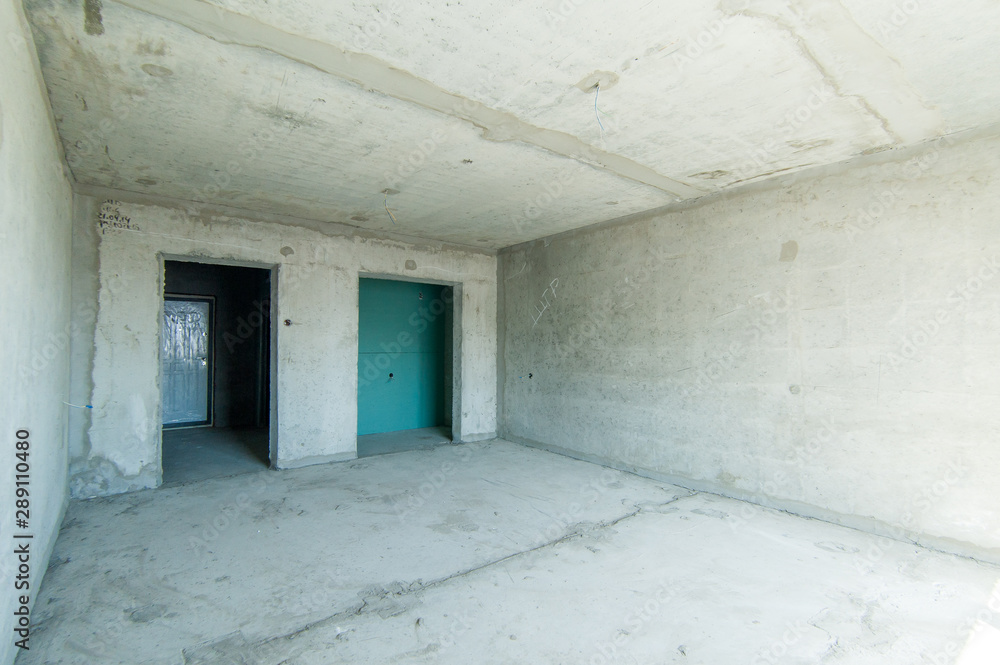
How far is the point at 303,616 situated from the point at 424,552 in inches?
31.7

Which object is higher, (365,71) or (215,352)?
(365,71)

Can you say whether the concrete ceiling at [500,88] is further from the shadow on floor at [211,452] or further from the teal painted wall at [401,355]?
the teal painted wall at [401,355]

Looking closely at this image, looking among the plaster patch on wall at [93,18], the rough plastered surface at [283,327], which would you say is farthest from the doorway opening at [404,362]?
the plaster patch on wall at [93,18]

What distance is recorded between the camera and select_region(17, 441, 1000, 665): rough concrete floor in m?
1.99

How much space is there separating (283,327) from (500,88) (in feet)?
10.8

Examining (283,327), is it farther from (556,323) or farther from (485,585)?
(485,585)

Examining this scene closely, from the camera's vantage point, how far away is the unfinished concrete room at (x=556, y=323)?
6.46 feet

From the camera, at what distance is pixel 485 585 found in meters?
2.48

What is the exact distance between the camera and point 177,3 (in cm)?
181

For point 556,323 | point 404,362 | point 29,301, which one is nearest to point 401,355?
point 404,362

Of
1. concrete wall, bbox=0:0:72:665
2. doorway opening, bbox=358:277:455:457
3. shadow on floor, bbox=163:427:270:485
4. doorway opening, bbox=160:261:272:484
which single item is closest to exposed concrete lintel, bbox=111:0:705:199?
concrete wall, bbox=0:0:72:665

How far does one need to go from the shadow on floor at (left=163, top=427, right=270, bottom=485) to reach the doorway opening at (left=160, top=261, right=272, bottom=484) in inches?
1.4

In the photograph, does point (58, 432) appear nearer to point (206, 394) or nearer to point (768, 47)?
point (206, 394)

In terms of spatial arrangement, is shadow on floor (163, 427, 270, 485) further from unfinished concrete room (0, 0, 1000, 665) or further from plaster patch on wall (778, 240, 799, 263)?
plaster patch on wall (778, 240, 799, 263)
